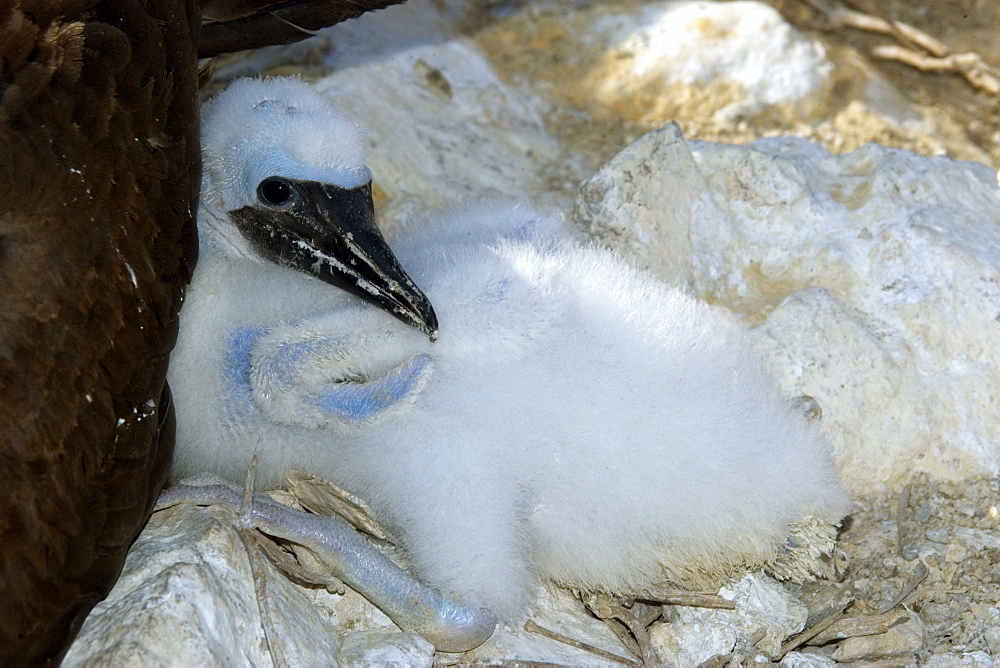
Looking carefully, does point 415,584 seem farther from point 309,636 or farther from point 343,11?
point 343,11

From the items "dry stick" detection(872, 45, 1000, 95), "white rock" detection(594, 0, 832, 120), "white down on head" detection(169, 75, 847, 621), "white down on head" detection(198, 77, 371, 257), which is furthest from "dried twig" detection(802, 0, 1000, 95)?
"white down on head" detection(198, 77, 371, 257)

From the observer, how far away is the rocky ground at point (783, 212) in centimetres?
236

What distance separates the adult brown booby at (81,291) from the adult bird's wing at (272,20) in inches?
22.1

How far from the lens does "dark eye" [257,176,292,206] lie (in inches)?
93.8

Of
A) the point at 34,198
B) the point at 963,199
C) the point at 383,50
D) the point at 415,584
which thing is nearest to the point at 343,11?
the point at 383,50

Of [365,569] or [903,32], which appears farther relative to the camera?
[903,32]

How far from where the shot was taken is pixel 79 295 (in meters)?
1.86

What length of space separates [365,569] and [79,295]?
78 centimetres

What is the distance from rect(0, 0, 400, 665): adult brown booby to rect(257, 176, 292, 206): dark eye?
0.26 meters

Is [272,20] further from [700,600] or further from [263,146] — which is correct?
[700,600]

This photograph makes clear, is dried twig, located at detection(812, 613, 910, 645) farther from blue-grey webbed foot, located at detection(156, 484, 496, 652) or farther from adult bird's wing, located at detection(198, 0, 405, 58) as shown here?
adult bird's wing, located at detection(198, 0, 405, 58)

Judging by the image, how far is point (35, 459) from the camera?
5.80ft

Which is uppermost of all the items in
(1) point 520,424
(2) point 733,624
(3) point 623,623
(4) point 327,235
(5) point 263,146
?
(5) point 263,146

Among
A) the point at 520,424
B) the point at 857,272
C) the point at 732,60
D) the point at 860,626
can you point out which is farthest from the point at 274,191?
the point at 732,60
